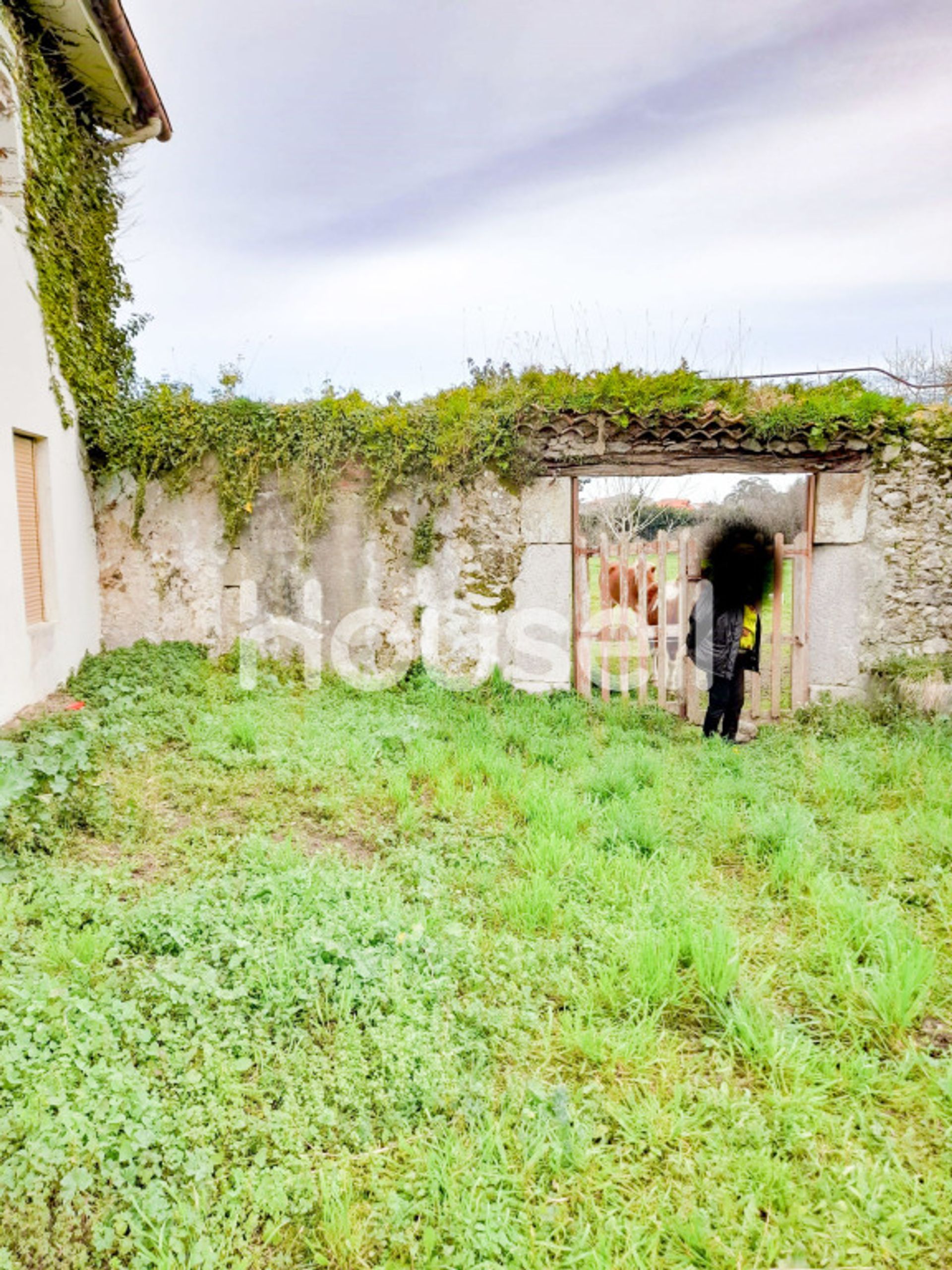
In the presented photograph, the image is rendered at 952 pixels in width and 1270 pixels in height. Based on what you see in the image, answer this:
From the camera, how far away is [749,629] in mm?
6891

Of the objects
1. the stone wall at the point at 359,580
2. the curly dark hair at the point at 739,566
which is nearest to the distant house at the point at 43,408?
the stone wall at the point at 359,580

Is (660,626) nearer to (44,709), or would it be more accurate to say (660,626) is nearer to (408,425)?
(408,425)

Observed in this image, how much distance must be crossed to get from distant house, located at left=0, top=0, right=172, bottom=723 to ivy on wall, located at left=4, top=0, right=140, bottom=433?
0.07 m

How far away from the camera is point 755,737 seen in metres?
7.24

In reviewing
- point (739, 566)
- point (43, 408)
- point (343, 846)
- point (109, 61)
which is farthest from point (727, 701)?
point (109, 61)

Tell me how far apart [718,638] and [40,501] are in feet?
22.3

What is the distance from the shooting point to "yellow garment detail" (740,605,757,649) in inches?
270

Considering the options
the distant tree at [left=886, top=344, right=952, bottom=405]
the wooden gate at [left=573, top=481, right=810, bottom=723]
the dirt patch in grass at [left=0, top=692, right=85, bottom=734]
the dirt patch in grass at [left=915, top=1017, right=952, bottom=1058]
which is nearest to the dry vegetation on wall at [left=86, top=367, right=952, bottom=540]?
the wooden gate at [left=573, top=481, right=810, bottom=723]

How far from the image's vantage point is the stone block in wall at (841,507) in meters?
7.43

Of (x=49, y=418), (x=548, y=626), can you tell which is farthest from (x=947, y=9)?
(x=49, y=418)

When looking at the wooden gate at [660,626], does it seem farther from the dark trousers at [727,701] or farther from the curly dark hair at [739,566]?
the dark trousers at [727,701]

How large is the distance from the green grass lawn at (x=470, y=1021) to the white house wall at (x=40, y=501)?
1476mm

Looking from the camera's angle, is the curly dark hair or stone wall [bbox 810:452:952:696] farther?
stone wall [bbox 810:452:952:696]

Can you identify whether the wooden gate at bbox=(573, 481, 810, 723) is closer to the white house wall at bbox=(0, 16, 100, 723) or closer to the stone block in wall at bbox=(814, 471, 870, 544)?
the stone block in wall at bbox=(814, 471, 870, 544)
